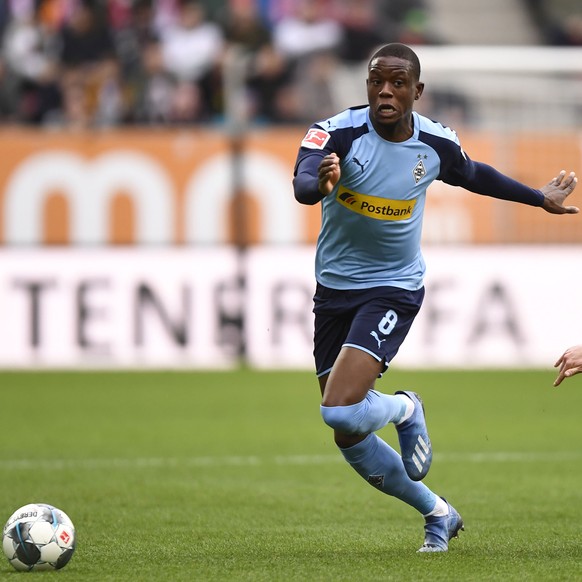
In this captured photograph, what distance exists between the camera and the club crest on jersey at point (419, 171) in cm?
618

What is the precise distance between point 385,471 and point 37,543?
1546 millimetres

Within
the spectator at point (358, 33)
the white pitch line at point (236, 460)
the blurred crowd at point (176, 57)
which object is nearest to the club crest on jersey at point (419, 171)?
the white pitch line at point (236, 460)

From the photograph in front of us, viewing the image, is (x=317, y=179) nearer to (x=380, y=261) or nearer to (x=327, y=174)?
(x=327, y=174)

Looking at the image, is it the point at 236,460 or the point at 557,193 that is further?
the point at 236,460

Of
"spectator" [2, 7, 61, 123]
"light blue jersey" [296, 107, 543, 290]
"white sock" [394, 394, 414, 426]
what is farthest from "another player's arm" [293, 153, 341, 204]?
"spectator" [2, 7, 61, 123]

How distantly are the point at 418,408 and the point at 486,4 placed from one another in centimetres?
1584

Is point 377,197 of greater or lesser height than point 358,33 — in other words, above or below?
below

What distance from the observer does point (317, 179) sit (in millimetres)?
5426

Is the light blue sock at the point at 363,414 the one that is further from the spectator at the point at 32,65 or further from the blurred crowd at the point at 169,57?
the spectator at the point at 32,65

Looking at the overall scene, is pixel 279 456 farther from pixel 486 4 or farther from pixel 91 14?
pixel 486 4

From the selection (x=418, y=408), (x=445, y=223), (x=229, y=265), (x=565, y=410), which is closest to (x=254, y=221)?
(x=229, y=265)

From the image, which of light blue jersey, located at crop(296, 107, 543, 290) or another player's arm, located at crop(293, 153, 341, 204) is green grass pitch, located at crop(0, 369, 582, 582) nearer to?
light blue jersey, located at crop(296, 107, 543, 290)

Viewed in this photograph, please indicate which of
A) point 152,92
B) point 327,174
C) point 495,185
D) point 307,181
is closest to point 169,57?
point 152,92

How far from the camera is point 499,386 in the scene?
45.3 ft
